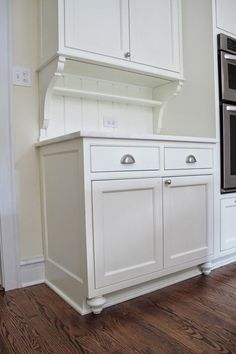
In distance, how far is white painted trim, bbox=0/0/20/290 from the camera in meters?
1.68

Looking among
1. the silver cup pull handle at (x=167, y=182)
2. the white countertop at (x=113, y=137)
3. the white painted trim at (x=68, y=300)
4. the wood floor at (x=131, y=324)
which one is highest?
the white countertop at (x=113, y=137)

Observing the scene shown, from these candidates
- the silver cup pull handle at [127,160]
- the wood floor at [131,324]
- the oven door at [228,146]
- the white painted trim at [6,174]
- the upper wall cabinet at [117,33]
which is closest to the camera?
the wood floor at [131,324]

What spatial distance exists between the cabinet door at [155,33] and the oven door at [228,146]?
463 millimetres

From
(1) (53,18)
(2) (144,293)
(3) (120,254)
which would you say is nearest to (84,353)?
(3) (120,254)

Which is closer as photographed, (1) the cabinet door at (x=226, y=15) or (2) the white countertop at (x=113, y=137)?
(2) the white countertop at (x=113, y=137)

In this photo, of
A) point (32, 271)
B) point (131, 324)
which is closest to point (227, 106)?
point (131, 324)

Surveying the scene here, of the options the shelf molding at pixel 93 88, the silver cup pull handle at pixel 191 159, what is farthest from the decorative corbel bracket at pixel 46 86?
the silver cup pull handle at pixel 191 159

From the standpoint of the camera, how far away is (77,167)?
4.53ft

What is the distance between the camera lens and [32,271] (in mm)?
1795

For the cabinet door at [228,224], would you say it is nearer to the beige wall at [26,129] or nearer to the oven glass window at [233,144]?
the oven glass window at [233,144]

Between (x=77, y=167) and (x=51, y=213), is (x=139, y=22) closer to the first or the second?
(x=77, y=167)

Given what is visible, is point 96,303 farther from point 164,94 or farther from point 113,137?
point 164,94

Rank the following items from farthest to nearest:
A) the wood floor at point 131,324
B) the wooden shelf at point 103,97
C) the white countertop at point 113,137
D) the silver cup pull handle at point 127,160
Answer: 1. the wooden shelf at point 103,97
2. the silver cup pull handle at point 127,160
3. the white countertop at point 113,137
4. the wood floor at point 131,324

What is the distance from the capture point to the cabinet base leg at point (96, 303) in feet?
4.50
